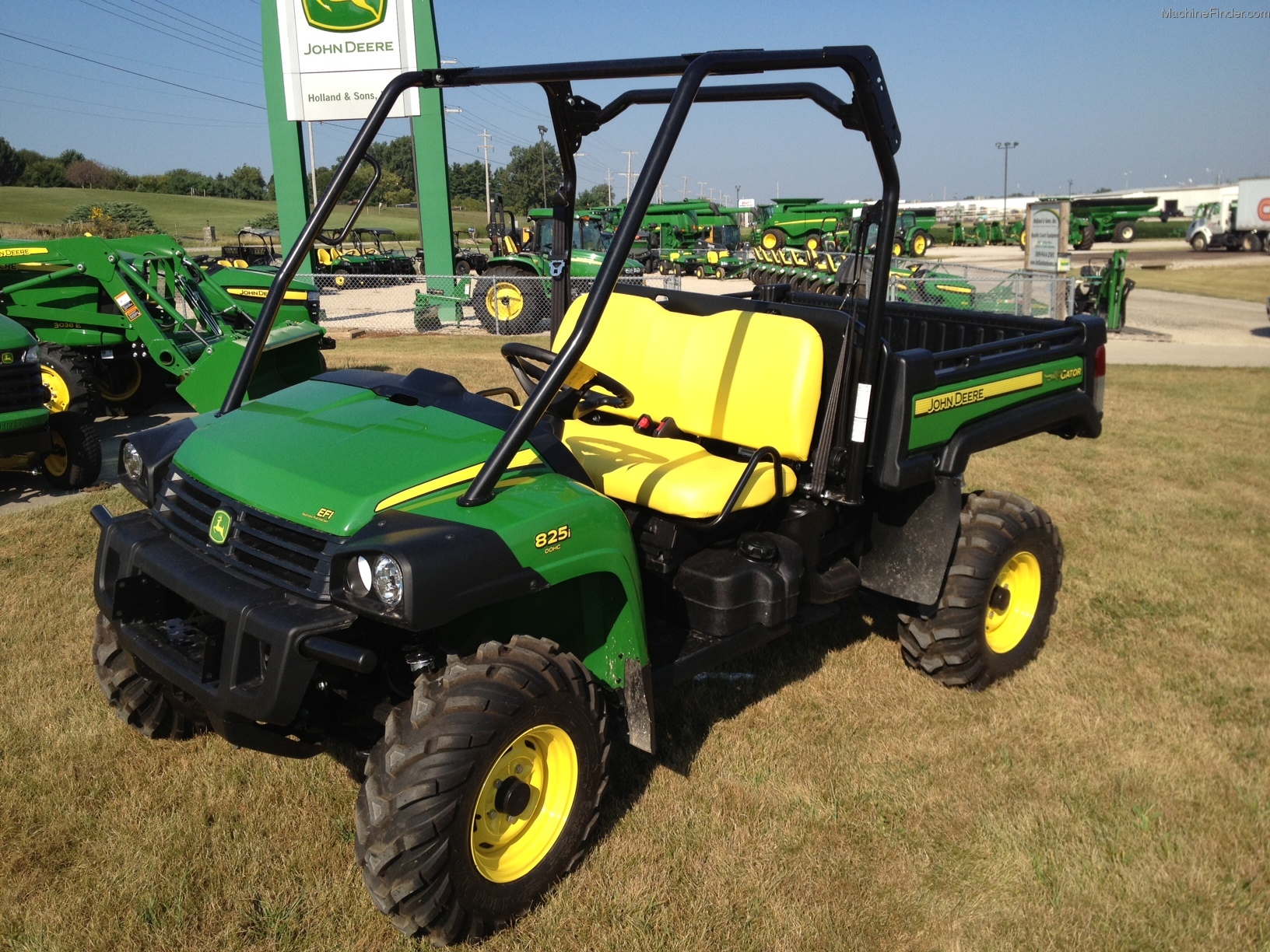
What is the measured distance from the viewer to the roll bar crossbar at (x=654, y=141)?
2.65 m

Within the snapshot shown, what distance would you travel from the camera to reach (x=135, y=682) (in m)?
3.45

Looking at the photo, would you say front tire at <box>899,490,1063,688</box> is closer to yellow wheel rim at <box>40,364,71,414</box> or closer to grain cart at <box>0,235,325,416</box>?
grain cart at <box>0,235,325,416</box>

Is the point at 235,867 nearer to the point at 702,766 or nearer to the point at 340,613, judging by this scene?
the point at 340,613

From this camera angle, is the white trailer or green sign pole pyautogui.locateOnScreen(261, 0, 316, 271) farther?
the white trailer

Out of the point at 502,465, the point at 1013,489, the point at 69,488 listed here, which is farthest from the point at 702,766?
the point at 69,488

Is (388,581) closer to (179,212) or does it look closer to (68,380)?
(68,380)

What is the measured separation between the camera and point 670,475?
11.6 feet

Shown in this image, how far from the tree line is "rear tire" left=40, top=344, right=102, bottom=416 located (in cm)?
4576

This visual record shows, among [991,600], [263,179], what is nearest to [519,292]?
[991,600]

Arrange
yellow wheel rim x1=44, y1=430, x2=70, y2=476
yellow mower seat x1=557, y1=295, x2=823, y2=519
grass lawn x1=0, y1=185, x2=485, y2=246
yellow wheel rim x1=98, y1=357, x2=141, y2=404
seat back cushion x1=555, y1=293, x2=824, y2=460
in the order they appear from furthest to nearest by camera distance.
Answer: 1. grass lawn x1=0, y1=185, x2=485, y2=246
2. yellow wheel rim x1=98, y1=357, x2=141, y2=404
3. yellow wheel rim x1=44, y1=430, x2=70, y2=476
4. seat back cushion x1=555, y1=293, x2=824, y2=460
5. yellow mower seat x1=557, y1=295, x2=823, y2=519

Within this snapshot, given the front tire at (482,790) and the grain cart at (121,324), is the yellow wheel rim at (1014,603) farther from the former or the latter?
the grain cart at (121,324)

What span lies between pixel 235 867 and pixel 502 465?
1488 mm

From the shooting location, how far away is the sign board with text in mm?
14969

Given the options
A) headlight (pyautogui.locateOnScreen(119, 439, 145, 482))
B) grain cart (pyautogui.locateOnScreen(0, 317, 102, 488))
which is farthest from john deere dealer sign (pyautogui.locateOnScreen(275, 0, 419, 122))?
headlight (pyautogui.locateOnScreen(119, 439, 145, 482))
